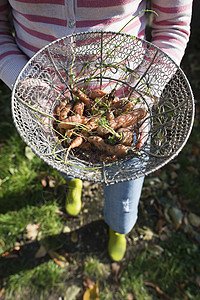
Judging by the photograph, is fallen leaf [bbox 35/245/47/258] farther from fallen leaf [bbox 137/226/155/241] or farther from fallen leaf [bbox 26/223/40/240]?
fallen leaf [bbox 137/226/155/241]

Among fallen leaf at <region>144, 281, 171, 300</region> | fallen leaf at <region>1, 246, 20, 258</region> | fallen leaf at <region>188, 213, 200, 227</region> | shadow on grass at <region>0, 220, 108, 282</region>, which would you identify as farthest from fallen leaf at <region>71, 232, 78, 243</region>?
fallen leaf at <region>188, 213, 200, 227</region>

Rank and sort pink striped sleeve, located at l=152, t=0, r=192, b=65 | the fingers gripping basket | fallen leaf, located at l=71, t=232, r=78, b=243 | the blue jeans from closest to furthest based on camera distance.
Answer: the fingers gripping basket
pink striped sleeve, located at l=152, t=0, r=192, b=65
the blue jeans
fallen leaf, located at l=71, t=232, r=78, b=243

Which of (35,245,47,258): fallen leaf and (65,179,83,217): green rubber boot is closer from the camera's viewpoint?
(35,245,47,258): fallen leaf

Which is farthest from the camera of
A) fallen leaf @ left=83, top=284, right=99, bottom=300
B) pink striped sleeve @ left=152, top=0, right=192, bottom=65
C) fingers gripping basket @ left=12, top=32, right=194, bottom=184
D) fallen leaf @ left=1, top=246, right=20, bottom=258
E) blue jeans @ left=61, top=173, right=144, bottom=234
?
fallen leaf @ left=1, top=246, right=20, bottom=258

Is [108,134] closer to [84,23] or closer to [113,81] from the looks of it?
[113,81]

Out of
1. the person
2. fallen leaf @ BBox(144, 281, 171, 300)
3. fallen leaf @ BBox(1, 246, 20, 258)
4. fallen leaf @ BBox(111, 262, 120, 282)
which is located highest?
the person

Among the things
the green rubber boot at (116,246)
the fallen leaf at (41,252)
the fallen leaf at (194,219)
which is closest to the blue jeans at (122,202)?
the green rubber boot at (116,246)

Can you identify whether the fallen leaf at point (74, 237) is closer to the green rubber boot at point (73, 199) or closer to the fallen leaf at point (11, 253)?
the green rubber boot at point (73, 199)

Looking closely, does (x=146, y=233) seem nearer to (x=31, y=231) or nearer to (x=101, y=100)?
(x=31, y=231)

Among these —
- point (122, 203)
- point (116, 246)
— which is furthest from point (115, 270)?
point (122, 203)
